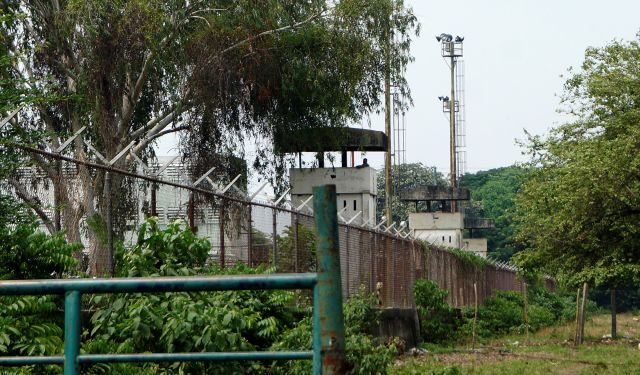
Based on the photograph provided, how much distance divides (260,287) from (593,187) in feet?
70.5

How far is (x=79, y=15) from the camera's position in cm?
2781

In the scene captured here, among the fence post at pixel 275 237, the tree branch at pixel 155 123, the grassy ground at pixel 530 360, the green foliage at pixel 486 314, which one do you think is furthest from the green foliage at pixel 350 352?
the tree branch at pixel 155 123

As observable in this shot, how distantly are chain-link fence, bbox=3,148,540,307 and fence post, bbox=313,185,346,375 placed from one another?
7058 mm

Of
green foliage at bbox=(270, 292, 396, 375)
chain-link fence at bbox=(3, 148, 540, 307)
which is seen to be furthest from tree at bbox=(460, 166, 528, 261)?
green foliage at bbox=(270, 292, 396, 375)

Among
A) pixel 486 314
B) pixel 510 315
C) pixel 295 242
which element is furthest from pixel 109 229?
pixel 510 315

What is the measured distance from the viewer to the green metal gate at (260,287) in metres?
3.13

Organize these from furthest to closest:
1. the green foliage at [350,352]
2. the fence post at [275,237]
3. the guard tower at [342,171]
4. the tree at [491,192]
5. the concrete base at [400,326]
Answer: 1. the tree at [491,192]
2. the guard tower at [342,171]
3. the concrete base at [400,326]
4. the fence post at [275,237]
5. the green foliage at [350,352]

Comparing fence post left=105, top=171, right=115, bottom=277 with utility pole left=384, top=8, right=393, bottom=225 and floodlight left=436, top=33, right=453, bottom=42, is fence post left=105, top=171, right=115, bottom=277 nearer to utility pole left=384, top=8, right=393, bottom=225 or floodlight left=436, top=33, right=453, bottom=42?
utility pole left=384, top=8, right=393, bottom=225

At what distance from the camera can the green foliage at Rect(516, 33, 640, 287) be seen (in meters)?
24.0

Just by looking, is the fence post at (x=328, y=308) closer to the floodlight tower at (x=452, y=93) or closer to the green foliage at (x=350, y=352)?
the green foliage at (x=350, y=352)

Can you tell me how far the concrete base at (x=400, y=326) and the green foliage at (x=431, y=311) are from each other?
1282 millimetres

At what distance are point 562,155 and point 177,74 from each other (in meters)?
9.99

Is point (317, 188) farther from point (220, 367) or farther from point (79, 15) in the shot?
point (79, 15)

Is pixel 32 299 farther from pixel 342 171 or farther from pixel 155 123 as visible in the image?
pixel 342 171
